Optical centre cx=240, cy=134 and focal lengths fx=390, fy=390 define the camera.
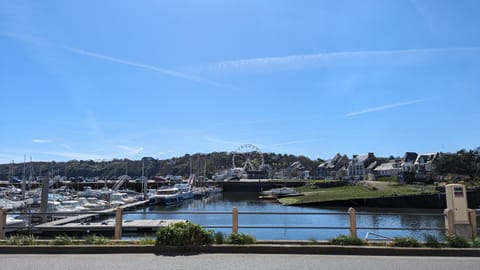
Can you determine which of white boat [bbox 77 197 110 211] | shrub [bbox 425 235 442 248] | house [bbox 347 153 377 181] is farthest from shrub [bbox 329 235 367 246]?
house [bbox 347 153 377 181]

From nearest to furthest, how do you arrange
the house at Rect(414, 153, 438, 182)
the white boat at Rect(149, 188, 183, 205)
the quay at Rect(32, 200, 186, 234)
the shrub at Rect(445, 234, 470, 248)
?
1. the shrub at Rect(445, 234, 470, 248)
2. the quay at Rect(32, 200, 186, 234)
3. the white boat at Rect(149, 188, 183, 205)
4. the house at Rect(414, 153, 438, 182)

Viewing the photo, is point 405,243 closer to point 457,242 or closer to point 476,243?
point 457,242

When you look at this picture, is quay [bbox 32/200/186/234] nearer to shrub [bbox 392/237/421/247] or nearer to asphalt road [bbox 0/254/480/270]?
asphalt road [bbox 0/254/480/270]

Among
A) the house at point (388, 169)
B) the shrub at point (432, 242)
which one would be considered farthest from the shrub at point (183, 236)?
the house at point (388, 169)

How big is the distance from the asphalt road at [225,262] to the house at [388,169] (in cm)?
14739

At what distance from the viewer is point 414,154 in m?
146

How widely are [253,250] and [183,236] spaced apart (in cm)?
210

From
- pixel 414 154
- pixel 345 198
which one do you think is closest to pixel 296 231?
pixel 345 198

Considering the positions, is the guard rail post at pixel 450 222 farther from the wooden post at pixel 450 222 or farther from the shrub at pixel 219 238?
the shrub at pixel 219 238

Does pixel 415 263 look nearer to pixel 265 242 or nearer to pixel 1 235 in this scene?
pixel 265 242

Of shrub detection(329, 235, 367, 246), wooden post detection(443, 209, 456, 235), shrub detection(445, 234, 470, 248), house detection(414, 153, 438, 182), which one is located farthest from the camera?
house detection(414, 153, 438, 182)

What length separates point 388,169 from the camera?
506 ft

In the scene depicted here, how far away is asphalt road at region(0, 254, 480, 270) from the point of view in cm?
965

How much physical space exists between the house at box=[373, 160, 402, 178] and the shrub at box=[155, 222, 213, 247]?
148297mm
